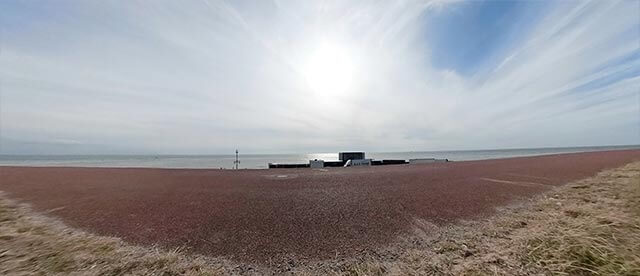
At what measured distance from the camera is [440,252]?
3887mm

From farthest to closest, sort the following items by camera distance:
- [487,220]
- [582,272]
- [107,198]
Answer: [107,198]
[487,220]
[582,272]

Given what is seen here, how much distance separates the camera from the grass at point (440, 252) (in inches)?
117

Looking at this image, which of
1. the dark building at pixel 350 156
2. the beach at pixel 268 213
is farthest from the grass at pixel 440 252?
the dark building at pixel 350 156

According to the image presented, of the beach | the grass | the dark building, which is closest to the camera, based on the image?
the grass

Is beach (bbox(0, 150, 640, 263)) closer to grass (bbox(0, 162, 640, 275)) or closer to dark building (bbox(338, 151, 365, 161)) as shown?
grass (bbox(0, 162, 640, 275))

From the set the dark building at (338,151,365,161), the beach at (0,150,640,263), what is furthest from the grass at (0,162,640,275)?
the dark building at (338,151,365,161)

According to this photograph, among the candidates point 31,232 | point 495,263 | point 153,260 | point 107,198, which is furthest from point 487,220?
point 107,198

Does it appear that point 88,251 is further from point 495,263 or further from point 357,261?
point 495,263

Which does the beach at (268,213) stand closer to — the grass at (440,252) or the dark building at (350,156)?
the grass at (440,252)

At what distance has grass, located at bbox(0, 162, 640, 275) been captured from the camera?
2.98 m

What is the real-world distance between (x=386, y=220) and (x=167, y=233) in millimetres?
4494

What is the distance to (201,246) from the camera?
4371mm

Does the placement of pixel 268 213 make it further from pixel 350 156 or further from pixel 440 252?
pixel 350 156

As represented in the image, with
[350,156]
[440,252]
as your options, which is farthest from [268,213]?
[350,156]
